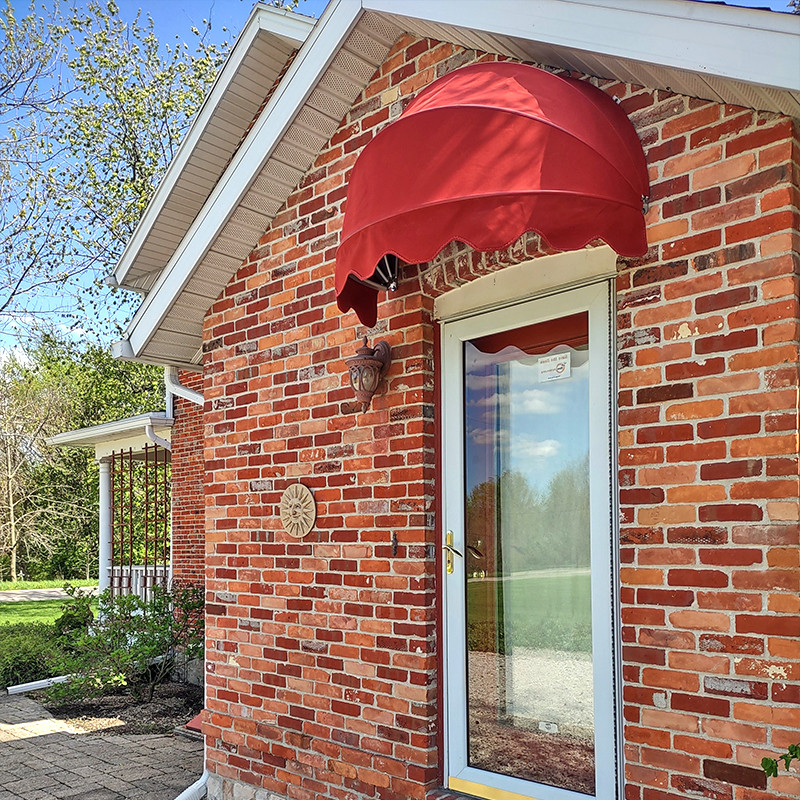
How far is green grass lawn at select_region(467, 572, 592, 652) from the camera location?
11.9 ft

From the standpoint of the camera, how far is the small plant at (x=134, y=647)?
879cm

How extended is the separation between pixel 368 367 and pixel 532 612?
4.87ft

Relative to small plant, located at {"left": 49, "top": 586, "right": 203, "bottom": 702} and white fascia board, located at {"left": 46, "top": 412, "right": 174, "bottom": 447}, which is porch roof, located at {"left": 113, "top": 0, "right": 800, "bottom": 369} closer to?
small plant, located at {"left": 49, "top": 586, "right": 203, "bottom": 702}

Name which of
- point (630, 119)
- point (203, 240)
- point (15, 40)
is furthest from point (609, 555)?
point (15, 40)

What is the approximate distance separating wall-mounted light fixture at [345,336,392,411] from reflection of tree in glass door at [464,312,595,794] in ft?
1.47

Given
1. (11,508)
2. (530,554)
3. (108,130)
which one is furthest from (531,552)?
(11,508)

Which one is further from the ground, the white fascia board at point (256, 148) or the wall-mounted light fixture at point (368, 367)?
the white fascia board at point (256, 148)

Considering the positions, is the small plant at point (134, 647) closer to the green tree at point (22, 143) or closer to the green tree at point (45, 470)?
the green tree at point (22, 143)

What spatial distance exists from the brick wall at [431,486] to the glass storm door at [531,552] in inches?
6.5

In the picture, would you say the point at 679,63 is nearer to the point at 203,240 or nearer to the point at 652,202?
the point at 652,202

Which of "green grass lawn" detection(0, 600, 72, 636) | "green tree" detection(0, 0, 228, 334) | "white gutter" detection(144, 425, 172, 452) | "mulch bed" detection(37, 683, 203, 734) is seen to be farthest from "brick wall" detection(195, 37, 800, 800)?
"green tree" detection(0, 0, 228, 334)

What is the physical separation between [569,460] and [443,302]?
3.66 feet

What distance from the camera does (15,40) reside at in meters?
14.3

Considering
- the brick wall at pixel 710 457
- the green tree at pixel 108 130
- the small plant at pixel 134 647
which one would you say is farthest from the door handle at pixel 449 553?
the green tree at pixel 108 130
